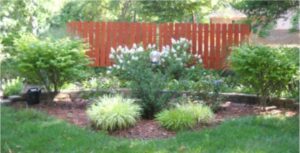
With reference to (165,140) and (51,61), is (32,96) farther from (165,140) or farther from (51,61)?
(165,140)

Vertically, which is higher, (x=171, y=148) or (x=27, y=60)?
(x=27, y=60)

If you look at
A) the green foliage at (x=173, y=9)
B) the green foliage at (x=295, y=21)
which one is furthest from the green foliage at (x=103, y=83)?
the green foliage at (x=173, y=9)

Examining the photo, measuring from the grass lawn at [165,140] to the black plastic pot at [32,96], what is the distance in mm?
1238

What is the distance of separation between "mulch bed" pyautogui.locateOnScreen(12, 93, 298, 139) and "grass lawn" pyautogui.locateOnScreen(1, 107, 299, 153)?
0.97ft

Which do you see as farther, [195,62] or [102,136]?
[195,62]

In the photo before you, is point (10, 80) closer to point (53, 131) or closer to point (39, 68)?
point (39, 68)

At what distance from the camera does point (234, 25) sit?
1046 cm

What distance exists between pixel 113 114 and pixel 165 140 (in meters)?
0.85

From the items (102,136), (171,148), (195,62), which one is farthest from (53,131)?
(195,62)

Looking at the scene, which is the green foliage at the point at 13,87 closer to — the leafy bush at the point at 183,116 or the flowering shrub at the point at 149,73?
the flowering shrub at the point at 149,73

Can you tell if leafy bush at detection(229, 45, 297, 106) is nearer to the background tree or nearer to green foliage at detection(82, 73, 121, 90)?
green foliage at detection(82, 73, 121, 90)

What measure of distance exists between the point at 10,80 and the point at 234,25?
5.12 metres

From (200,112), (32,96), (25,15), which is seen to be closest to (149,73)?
(200,112)

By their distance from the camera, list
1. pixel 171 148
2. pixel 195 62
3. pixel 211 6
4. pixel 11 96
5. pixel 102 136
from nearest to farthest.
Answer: pixel 171 148 < pixel 102 136 < pixel 11 96 < pixel 195 62 < pixel 211 6
